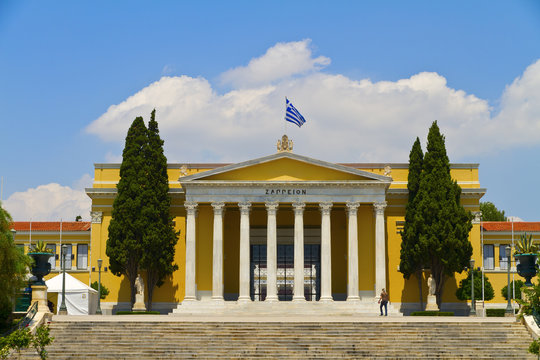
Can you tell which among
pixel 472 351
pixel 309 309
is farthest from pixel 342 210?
pixel 472 351

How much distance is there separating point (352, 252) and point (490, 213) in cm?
4581

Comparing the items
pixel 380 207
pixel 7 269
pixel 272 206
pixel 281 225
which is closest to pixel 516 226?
pixel 380 207

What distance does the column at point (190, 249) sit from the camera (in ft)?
188

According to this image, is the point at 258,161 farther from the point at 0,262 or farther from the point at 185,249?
the point at 0,262

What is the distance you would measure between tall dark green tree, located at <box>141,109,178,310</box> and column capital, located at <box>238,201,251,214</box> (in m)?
5.29

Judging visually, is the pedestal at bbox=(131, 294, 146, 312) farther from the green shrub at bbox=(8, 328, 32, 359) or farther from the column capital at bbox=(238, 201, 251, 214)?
the green shrub at bbox=(8, 328, 32, 359)

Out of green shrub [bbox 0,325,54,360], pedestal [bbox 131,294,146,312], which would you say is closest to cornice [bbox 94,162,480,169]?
pedestal [bbox 131,294,146,312]

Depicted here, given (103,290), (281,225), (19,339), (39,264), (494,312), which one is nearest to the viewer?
(19,339)

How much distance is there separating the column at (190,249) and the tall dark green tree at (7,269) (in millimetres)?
16513

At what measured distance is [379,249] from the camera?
57.6 meters

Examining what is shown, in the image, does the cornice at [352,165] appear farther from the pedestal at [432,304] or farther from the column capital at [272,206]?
the pedestal at [432,304]

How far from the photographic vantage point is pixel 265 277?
202 feet

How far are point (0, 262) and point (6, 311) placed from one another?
9.61 feet

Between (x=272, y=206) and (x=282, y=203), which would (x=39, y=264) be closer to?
(x=272, y=206)
